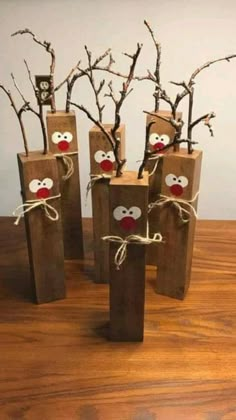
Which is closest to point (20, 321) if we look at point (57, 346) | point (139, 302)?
point (57, 346)

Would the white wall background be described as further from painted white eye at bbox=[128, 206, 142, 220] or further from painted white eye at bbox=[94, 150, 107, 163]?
painted white eye at bbox=[128, 206, 142, 220]

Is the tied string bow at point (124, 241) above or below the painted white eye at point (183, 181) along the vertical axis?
below

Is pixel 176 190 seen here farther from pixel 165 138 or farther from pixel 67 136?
pixel 67 136

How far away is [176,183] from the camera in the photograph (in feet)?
2.32

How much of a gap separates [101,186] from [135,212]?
0.63 feet

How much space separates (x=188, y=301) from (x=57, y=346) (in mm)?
239

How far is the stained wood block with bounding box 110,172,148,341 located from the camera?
0.59 metres

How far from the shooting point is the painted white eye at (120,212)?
0.60 metres

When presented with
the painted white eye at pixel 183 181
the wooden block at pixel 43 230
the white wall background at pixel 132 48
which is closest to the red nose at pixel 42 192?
the wooden block at pixel 43 230

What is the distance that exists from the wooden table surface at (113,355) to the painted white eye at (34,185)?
0.21m

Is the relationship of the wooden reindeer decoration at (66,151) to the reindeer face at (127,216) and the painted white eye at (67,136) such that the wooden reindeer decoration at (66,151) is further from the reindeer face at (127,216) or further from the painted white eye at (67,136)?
the reindeer face at (127,216)

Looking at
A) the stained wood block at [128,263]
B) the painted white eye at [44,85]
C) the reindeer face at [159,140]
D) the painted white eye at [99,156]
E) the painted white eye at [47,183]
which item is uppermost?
the painted white eye at [44,85]

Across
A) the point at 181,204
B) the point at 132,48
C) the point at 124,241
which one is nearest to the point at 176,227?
the point at 181,204

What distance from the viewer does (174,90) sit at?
3.42 ft
